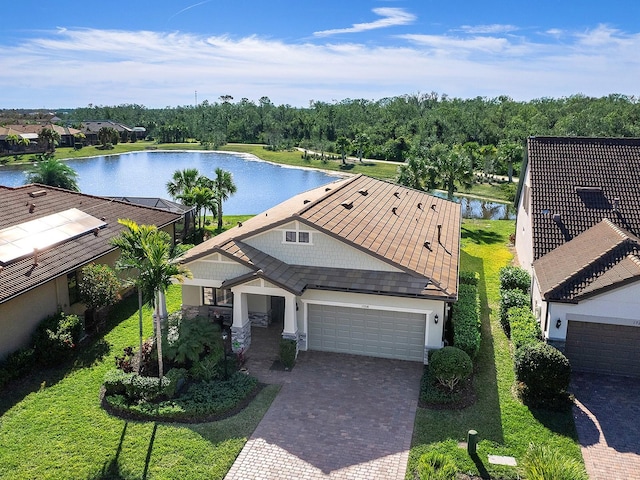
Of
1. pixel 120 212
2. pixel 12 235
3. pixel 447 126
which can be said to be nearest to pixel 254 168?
pixel 447 126

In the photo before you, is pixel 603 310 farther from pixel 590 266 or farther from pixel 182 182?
pixel 182 182

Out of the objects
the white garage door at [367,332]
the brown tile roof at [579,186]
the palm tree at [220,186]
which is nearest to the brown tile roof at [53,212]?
the white garage door at [367,332]

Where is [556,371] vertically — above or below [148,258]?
below

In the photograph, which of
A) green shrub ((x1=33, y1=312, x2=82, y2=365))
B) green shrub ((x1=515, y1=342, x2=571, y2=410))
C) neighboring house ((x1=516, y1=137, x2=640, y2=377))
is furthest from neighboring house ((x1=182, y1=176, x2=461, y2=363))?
green shrub ((x1=33, y1=312, x2=82, y2=365))

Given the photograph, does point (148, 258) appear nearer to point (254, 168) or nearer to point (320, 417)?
point (320, 417)

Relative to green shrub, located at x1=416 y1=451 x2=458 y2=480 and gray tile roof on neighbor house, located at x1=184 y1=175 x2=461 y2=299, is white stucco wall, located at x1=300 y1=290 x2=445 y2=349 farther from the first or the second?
green shrub, located at x1=416 y1=451 x2=458 y2=480

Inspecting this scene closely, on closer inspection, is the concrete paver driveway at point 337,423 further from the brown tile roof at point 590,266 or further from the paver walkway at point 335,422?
the brown tile roof at point 590,266
